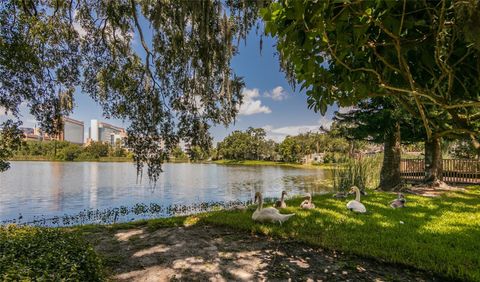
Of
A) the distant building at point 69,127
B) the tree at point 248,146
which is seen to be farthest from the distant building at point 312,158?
the distant building at point 69,127

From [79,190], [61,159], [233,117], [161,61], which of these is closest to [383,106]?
[233,117]

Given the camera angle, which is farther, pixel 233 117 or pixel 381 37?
pixel 233 117

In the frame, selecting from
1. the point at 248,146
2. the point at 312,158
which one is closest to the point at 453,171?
the point at 312,158

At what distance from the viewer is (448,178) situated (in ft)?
45.4

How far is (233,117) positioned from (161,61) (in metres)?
2.11

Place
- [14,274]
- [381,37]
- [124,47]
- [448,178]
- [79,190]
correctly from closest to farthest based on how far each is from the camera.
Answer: [381,37] < [14,274] < [124,47] < [448,178] < [79,190]

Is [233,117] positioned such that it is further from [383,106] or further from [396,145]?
[396,145]

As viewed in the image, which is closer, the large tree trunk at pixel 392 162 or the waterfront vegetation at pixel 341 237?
the waterfront vegetation at pixel 341 237

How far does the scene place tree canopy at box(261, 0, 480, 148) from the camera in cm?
138

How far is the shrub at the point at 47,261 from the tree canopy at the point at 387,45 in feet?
7.46

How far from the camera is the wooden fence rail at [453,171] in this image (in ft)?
43.6

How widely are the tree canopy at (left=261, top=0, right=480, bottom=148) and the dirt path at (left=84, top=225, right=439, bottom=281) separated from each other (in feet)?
7.02

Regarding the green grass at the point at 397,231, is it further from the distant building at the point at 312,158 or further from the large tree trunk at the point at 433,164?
the distant building at the point at 312,158

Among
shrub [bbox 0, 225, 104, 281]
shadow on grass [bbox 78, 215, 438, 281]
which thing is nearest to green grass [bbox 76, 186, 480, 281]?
shadow on grass [bbox 78, 215, 438, 281]
